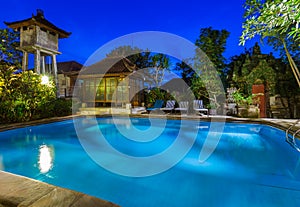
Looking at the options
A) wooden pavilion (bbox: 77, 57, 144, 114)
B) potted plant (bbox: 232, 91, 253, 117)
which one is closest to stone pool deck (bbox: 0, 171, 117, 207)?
potted plant (bbox: 232, 91, 253, 117)

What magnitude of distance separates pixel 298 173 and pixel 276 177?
58 cm

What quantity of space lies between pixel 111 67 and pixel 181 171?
11.5 meters

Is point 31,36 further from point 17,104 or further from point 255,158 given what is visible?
point 255,158

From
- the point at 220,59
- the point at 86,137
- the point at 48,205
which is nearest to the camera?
the point at 48,205

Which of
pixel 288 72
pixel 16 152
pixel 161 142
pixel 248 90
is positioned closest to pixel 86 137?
pixel 16 152

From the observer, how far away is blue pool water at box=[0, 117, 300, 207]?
2.60 meters

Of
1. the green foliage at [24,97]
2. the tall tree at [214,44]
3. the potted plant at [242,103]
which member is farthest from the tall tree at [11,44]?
the potted plant at [242,103]

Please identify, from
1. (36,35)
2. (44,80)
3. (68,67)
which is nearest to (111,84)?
(44,80)

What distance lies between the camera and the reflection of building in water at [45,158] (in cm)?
363

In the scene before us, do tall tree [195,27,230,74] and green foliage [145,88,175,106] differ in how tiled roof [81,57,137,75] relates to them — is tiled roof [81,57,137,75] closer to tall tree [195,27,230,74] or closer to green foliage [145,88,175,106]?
green foliage [145,88,175,106]

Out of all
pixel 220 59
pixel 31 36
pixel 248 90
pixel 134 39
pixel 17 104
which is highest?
pixel 134 39

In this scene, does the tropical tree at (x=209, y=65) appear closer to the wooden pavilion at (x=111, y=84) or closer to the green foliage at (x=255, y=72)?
the green foliage at (x=255, y=72)

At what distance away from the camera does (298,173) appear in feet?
11.0

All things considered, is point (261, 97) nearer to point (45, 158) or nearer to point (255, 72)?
point (255, 72)
